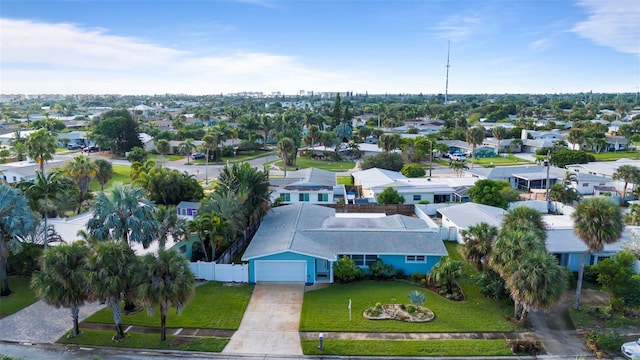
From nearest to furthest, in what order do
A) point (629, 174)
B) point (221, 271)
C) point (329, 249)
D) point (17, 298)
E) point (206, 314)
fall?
point (206, 314)
point (17, 298)
point (221, 271)
point (329, 249)
point (629, 174)

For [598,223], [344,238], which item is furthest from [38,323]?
[598,223]

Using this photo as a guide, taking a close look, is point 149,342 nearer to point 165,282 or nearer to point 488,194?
point 165,282

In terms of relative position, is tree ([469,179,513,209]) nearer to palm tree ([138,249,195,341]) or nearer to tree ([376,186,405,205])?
tree ([376,186,405,205])

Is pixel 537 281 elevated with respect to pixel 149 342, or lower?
elevated

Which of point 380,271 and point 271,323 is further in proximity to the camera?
point 380,271

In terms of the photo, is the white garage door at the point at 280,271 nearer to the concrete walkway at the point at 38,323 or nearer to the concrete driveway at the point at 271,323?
the concrete driveway at the point at 271,323
